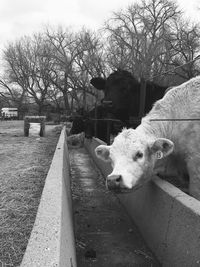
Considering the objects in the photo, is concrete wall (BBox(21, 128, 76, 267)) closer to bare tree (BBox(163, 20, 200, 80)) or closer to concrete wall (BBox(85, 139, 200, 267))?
concrete wall (BBox(85, 139, 200, 267))

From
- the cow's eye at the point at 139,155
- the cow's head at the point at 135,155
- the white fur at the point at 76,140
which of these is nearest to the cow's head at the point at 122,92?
the white fur at the point at 76,140

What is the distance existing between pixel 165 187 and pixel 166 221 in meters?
0.57

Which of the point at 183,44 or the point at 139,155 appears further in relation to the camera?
the point at 183,44

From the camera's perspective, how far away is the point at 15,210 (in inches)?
187

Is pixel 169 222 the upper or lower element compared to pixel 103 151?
lower

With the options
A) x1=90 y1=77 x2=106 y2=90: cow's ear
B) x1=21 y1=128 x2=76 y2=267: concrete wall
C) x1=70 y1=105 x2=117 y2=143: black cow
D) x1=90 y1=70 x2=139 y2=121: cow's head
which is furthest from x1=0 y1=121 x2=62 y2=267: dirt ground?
x1=90 y1=77 x2=106 y2=90: cow's ear

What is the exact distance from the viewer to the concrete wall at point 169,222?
3391 mm

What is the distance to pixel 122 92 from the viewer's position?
1112 centimetres

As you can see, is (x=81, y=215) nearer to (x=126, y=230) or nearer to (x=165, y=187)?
(x=126, y=230)

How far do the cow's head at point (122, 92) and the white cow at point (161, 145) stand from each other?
4851mm

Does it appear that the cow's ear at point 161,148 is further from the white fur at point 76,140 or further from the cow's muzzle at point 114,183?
the white fur at point 76,140

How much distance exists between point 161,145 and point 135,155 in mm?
416

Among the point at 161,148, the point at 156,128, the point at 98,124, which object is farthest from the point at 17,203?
the point at 98,124

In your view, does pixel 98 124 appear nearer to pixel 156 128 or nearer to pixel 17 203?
pixel 156 128
